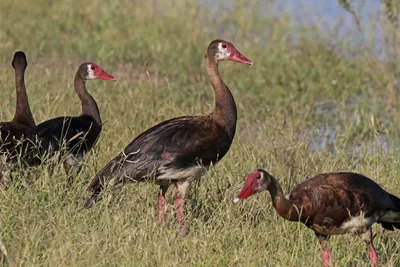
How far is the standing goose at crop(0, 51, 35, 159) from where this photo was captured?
6422 mm

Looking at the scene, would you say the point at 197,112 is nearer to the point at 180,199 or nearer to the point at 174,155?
the point at 180,199

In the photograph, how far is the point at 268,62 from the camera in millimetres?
11758

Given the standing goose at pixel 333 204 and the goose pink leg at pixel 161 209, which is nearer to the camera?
the standing goose at pixel 333 204

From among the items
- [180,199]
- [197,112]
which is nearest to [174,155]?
[180,199]

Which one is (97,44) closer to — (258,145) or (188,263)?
(258,145)

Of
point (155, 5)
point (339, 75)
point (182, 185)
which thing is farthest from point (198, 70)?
point (182, 185)

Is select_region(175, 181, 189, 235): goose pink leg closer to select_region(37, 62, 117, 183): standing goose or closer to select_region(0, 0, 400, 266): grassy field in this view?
select_region(0, 0, 400, 266): grassy field

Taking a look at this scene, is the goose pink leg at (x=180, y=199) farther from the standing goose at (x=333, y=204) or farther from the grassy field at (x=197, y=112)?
the standing goose at (x=333, y=204)

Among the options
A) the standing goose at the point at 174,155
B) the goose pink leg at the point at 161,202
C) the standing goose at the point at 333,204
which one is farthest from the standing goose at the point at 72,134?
the standing goose at the point at 333,204

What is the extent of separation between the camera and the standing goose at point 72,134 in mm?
6934

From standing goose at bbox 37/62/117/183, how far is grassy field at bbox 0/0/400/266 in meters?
0.13

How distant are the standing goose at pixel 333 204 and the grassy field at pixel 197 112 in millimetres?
181

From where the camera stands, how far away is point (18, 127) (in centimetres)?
673

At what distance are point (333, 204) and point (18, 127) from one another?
7.81 ft
